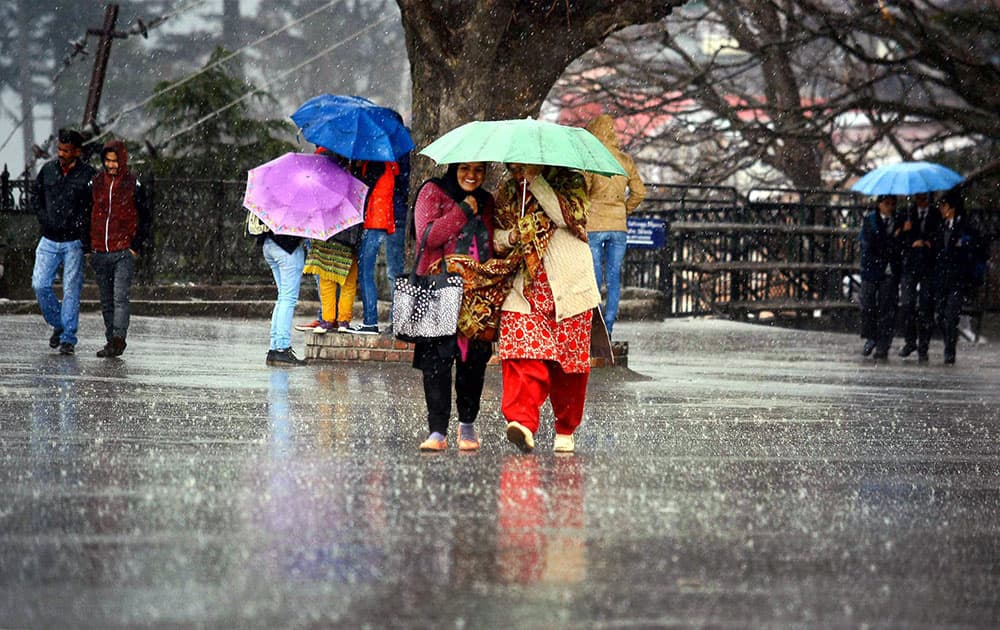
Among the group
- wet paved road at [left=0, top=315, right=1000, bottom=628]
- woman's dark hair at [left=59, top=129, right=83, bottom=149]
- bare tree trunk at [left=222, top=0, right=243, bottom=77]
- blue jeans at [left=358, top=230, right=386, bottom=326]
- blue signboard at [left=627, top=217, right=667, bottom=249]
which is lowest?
wet paved road at [left=0, top=315, right=1000, bottom=628]

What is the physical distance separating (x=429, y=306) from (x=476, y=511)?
1.91 m

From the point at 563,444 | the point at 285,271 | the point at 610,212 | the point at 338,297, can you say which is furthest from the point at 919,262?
the point at 563,444

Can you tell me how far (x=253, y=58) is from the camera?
58719mm

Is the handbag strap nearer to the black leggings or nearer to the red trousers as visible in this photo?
the black leggings

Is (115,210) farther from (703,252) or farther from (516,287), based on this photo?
(703,252)

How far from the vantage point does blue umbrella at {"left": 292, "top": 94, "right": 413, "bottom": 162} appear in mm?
13203

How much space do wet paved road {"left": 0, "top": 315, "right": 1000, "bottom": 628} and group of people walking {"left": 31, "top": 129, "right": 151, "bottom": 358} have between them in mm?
A: 1835

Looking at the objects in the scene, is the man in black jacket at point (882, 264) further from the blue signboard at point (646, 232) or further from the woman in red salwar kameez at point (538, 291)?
the woman in red salwar kameez at point (538, 291)

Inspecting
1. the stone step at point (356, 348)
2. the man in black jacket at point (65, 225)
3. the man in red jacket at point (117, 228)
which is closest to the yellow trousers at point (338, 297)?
the stone step at point (356, 348)

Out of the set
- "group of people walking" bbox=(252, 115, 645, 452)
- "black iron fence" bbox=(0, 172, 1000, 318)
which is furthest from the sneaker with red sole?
"black iron fence" bbox=(0, 172, 1000, 318)

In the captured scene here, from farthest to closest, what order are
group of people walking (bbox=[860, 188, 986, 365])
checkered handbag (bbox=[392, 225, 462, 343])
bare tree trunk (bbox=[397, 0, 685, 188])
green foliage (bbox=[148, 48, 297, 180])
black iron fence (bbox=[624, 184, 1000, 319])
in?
black iron fence (bbox=[624, 184, 1000, 319])
green foliage (bbox=[148, 48, 297, 180])
group of people walking (bbox=[860, 188, 986, 365])
bare tree trunk (bbox=[397, 0, 685, 188])
checkered handbag (bbox=[392, 225, 462, 343])

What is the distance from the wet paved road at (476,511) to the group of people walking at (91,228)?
1835mm

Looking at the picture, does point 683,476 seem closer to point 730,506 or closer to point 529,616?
point 730,506

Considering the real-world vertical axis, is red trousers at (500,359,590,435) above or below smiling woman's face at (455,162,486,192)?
below
